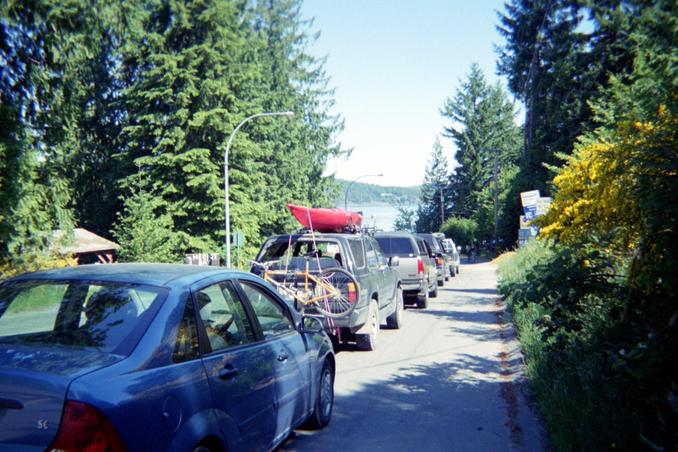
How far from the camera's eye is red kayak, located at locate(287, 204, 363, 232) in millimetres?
9133

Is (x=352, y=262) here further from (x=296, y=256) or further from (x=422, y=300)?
(x=422, y=300)

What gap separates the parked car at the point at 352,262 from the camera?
889cm

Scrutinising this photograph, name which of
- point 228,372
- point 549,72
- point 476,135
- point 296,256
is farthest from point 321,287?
point 476,135

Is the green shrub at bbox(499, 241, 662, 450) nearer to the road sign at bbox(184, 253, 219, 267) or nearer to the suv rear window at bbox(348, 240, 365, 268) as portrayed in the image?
the suv rear window at bbox(348, 240, 365, 268)

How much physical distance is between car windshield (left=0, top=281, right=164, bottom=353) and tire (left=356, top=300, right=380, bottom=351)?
6303 millimetres

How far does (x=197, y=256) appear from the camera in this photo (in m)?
28.9

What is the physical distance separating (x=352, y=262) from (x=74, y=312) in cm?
579

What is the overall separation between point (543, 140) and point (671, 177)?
40.1 metres

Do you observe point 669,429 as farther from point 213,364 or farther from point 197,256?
point 197,256

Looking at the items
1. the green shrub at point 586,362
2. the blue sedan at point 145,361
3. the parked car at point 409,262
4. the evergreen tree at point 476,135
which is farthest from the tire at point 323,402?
the evergreen tree at point 476,135

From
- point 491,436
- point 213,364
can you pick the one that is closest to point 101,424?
point 213,364

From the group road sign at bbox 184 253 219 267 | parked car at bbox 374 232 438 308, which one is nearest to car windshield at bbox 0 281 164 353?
parked car at bbox 374 232 438 308

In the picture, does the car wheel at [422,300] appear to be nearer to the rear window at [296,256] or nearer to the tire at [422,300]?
the tire at [422,300]

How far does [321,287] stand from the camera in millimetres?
8758
